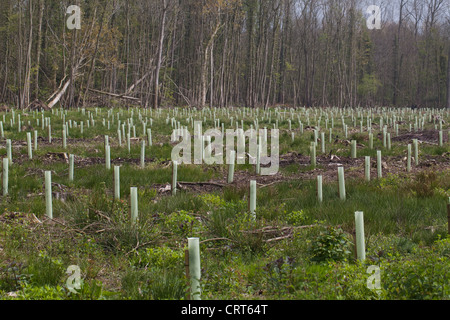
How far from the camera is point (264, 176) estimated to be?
8.81 meters

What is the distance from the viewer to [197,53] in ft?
142

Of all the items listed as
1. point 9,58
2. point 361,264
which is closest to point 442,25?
point 9,58

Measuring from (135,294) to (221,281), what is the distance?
71cm

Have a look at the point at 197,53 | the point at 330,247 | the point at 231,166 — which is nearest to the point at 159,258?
the point at 330,247

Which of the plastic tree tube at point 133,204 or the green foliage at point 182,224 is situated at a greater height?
the plastic tree tube at point 133,204

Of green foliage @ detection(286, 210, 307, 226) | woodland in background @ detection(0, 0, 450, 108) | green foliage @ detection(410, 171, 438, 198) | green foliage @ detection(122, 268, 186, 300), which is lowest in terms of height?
green foliage @ detection(122, 268, 186, 300)

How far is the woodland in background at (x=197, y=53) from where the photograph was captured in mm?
31250

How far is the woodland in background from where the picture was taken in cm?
3125
